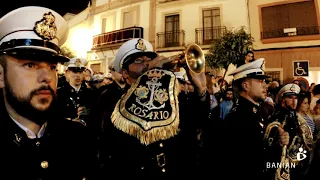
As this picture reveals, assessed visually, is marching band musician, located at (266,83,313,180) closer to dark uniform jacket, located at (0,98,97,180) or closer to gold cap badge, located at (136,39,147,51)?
gold cap badge, located at (136,39,147,51)

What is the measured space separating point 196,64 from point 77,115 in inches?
98.3

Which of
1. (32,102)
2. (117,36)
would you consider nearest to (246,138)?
(32,102)

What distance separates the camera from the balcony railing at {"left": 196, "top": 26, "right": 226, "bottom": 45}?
18.6 meters

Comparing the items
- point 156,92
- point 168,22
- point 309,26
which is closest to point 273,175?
point 156,92

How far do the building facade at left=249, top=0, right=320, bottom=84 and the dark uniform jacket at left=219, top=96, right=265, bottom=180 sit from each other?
14.3 metres

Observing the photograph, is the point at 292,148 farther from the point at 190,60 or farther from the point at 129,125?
the point at 129,125

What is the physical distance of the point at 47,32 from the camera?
1.78 meters

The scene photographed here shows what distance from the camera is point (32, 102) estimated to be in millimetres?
1587

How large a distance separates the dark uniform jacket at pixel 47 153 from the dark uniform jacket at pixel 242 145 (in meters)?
1.67

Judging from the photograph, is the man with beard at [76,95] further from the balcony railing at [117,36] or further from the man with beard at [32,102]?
the balcony railing at [117,36]

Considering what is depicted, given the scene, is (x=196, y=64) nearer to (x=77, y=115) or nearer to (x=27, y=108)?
(x=27, y=108)

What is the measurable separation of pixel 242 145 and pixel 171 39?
18106mm

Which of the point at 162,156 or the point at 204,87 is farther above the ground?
the point at 204,87

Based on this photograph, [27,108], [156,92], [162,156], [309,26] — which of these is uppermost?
[309,26]
